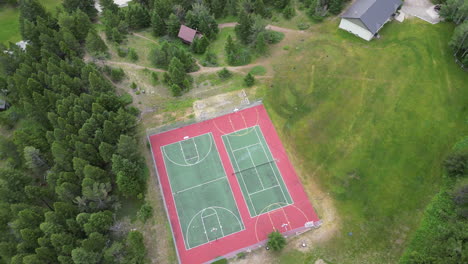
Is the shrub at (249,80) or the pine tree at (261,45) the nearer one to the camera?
the shrub at (249,80)

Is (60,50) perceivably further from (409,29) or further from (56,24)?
(409,29)

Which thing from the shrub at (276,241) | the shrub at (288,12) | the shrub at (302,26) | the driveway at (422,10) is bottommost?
the shrub at (276,241)

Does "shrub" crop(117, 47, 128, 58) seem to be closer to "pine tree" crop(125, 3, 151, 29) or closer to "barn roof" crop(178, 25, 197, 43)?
"pine tree" crop(125, 3, 151, 29)

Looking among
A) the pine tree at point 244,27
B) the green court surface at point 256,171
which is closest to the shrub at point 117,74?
the pine tree at point 244,27

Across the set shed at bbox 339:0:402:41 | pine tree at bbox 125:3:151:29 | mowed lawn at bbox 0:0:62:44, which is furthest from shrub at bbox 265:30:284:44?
mowed lawn at bbox 0:0:62:44

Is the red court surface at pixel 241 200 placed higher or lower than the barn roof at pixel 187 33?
lower

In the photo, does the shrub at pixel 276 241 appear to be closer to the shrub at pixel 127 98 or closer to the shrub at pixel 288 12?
the shrub at pixel 127 98

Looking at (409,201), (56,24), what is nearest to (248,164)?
(409,201)
